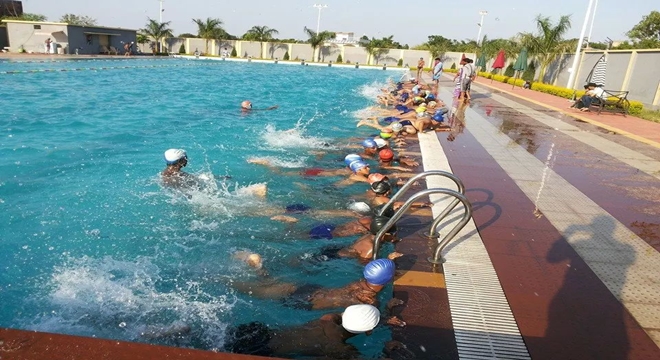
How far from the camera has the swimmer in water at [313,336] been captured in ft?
10.3

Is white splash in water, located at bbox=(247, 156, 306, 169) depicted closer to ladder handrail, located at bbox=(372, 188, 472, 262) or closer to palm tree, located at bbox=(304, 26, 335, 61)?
ladder handrail, located at bbox=(372, 188, 472, 262)

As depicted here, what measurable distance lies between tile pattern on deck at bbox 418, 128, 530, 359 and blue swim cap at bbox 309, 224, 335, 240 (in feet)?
4.73

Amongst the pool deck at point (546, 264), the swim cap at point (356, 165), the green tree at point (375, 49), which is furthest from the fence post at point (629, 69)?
the green tree at point (375, 49)

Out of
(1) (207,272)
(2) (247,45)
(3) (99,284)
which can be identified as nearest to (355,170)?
(1) (207,272)

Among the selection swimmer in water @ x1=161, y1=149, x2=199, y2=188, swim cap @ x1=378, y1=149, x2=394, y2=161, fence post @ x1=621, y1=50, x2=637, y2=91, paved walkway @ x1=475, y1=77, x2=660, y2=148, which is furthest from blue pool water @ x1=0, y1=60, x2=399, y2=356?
fence post @ x1=621, y1=50, x2=637, y2=91

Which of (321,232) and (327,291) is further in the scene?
(321,232)

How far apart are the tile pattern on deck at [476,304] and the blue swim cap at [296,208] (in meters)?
2.22

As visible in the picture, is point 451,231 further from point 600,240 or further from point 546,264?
point 600,240

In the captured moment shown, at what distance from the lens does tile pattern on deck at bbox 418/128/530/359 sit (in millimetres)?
2865

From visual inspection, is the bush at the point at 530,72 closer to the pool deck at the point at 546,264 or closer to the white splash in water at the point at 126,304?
the pool deck at the point at 546,264

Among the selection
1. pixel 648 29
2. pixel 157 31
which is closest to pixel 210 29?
pixel 157 31

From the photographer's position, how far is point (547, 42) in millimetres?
25406

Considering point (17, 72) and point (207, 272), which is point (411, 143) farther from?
point (17, 72)

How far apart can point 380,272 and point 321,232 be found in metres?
1.84
